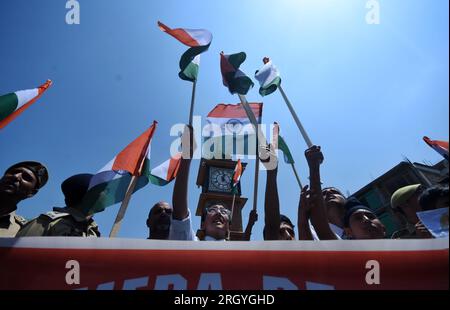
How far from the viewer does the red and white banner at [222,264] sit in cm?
191

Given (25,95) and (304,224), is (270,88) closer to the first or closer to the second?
(304,224)

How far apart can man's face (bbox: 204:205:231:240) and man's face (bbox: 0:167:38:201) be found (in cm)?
163

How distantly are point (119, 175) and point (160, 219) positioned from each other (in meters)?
0.96

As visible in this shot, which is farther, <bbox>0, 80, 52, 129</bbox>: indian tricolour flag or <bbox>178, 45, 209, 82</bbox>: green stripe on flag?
<bbox>178, 45, 209, 82</bbox>: green stripe on flag

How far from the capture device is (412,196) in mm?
3162

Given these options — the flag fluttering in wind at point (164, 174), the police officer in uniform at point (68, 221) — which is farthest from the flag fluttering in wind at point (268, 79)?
the police officer in uniform at point (68, 221)

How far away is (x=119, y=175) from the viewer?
3.95 metres

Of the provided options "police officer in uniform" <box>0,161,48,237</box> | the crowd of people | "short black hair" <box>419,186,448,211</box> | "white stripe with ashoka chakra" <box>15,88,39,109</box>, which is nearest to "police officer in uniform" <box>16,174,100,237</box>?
the crowd of people

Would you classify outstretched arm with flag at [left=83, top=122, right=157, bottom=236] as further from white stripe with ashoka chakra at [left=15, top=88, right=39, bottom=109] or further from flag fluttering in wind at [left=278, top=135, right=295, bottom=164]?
flag fluttering in wind at [left=278, top=135, right=295, bottom=164]

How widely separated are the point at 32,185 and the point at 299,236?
2.45 m

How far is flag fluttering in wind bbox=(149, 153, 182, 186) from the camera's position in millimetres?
4324

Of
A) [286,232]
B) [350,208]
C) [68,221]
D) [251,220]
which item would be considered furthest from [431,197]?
[68,221]
